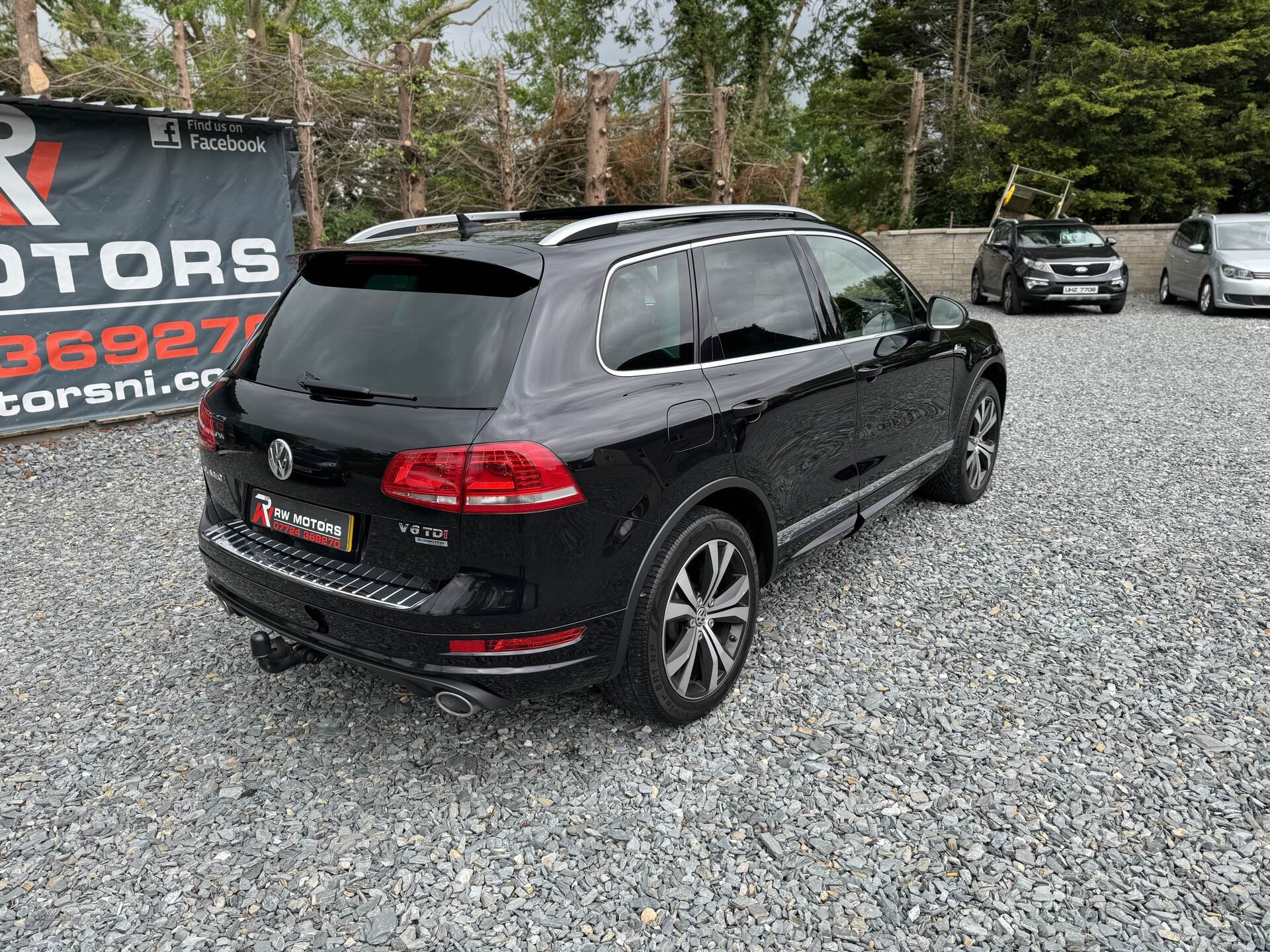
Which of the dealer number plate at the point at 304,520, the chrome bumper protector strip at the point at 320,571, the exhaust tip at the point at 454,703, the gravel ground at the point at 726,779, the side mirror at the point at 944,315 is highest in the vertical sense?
the side mirror at the point at 944,315

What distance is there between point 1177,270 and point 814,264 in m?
15.9

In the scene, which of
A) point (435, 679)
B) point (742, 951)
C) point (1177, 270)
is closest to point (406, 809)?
point (435, 679)

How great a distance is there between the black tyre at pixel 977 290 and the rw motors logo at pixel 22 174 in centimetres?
1615

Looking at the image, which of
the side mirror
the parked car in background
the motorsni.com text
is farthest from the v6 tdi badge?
the parked car in background

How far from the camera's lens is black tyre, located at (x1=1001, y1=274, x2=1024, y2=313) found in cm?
1612

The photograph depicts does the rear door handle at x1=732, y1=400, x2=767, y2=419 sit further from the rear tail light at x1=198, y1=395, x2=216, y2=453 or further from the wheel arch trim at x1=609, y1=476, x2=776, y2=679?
the rear tail light at x1=198, y1=395, x2=216, y2=453

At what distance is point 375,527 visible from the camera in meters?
2.77

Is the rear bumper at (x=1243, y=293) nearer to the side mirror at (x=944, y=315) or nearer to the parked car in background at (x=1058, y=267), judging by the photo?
the parked car in background at (x=1058, y=267)

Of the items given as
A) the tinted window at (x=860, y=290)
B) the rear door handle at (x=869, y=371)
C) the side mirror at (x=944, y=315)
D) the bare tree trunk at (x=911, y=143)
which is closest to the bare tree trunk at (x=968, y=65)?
the bare tree trunk at (x=911, y=143)

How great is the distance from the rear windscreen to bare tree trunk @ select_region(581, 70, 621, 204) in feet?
30.4

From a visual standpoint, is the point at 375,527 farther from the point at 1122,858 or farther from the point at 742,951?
the point at 1122,858

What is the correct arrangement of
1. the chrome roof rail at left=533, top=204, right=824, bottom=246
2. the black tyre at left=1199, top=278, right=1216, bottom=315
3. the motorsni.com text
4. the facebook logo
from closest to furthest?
1. the chrome roof rail at left=533, top=204, right=824, bottom=246
2. the motorsni.com text
3. the facebook logo
4. the black tyre at left=1199, top=278, right=1216, bottom=315

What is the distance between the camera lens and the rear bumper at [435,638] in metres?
2.68

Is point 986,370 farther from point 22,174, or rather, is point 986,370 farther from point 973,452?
point 22,174
